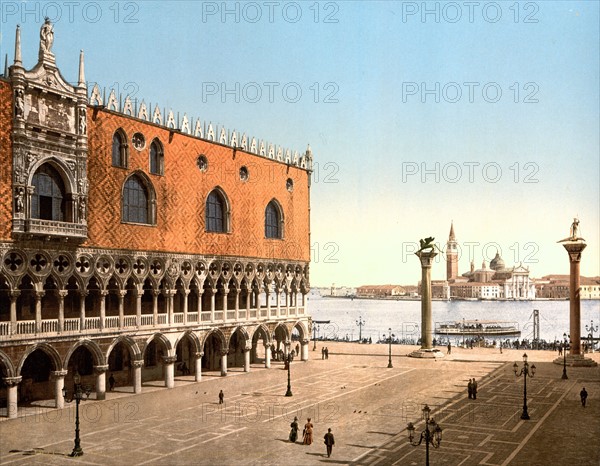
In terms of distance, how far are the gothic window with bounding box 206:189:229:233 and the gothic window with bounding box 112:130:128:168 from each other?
838 cm

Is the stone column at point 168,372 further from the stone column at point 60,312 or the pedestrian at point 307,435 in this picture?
the pedestrian at point 307,435

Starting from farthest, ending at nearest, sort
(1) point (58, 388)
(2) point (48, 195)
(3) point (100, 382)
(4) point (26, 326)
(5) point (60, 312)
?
(3) point (100, 382), (2) point (48, 195), (5) point (60, 312), (1) point (58, 388), (4) point (26, 326)

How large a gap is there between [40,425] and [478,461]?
61.7ft

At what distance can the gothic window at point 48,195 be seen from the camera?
1367 inches

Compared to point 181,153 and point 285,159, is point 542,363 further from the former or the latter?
point 181,153

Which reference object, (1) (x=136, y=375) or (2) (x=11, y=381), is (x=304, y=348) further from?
(2) (x=11, y=381)

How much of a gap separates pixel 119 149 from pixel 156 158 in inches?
129

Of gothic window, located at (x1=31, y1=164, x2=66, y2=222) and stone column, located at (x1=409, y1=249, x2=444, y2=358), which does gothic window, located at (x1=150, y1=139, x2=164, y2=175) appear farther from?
stone column, located at (x1=409, y1=249, x2=444, y2=358)

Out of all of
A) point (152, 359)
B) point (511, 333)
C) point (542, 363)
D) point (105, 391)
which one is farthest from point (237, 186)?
point (511, 333)

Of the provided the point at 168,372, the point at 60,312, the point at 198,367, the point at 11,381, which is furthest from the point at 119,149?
the point at 198,367

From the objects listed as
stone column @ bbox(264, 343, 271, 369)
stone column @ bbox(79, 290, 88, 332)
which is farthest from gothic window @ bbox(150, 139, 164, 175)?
stone column @ bbox(264, 343, 271, 369)

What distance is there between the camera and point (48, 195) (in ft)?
116

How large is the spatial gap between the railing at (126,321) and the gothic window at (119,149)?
8.75 m

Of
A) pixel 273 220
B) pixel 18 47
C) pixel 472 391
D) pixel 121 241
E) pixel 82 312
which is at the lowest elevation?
pixel 472 391
